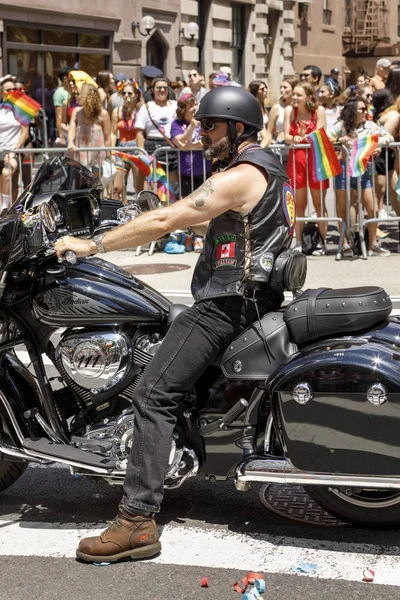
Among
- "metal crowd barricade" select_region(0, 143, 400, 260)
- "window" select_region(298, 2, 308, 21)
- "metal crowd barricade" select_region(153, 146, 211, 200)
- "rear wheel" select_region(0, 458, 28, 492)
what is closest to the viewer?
"rear wheel" select_region(0, 458, 28, 492)

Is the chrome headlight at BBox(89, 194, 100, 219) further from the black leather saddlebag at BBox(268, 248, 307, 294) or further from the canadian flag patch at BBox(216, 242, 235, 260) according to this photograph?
the black leather saddlebag at BBox(268, 248, 307, 294)

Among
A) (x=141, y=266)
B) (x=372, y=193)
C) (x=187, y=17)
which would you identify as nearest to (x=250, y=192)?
(x=141, y=266)

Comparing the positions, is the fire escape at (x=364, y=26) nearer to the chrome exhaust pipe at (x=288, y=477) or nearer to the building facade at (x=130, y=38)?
the building facade at (x=130, y=38)

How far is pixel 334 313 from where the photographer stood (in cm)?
385

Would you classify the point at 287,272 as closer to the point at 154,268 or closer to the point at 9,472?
the point at 9,472

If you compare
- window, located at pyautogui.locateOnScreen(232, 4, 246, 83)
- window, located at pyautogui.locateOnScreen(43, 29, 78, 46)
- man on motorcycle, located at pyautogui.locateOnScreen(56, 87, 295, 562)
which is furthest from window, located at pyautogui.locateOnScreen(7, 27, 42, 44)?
man on motorcycle, located at pyautogui.locateOnScreen(56, 87, 295, 562)

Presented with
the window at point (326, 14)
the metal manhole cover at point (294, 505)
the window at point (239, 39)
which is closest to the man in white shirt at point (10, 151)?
the metal manhole cover at point (294, 505)

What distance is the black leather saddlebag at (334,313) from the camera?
3846 millimetres

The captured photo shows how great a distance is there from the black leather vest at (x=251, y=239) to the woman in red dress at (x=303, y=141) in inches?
286

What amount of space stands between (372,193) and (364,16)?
136 ft

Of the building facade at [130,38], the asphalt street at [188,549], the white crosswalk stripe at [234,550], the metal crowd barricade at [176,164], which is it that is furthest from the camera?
the building facade at [130,38]

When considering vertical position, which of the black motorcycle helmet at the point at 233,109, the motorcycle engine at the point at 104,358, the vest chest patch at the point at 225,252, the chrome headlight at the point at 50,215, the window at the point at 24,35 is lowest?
the motorcycle engine at the point at 104,358

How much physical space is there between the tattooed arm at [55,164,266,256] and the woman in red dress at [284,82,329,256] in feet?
24.2

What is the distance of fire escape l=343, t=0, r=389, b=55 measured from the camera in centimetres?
4916
